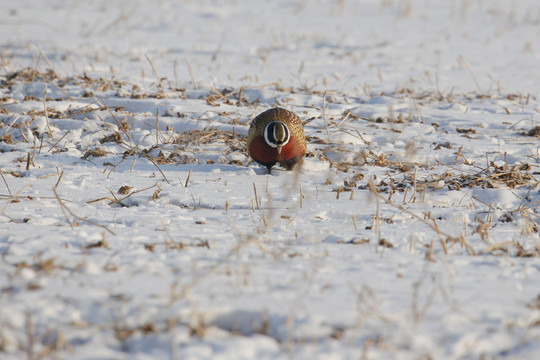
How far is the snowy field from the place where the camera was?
5.99 ft

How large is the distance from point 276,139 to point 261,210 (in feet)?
2.31

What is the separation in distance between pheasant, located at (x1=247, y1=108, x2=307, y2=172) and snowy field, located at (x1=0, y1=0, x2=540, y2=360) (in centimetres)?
17

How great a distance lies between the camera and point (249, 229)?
292 centimetres

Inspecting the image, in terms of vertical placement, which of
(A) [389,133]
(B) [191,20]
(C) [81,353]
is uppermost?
(B) [191,20]

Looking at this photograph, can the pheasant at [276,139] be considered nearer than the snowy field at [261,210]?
No

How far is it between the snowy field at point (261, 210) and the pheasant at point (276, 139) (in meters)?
0.17

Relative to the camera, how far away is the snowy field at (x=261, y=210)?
183 centimetres

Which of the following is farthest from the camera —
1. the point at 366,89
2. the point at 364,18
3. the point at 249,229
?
the point at 364,18

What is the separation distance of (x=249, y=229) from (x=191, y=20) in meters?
9.26

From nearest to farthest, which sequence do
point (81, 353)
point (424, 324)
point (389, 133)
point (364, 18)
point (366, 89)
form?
point (81, 353)
point (424, 324)
point (389, 133)
point (366, 89)
point (364, 18)

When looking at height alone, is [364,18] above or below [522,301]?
above

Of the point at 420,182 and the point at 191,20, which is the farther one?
the point at 191,20

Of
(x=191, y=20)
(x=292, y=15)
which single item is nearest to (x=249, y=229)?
(x=191, y=20)

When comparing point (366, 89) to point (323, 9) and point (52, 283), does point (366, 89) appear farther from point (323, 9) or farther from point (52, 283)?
point (323, 9)
